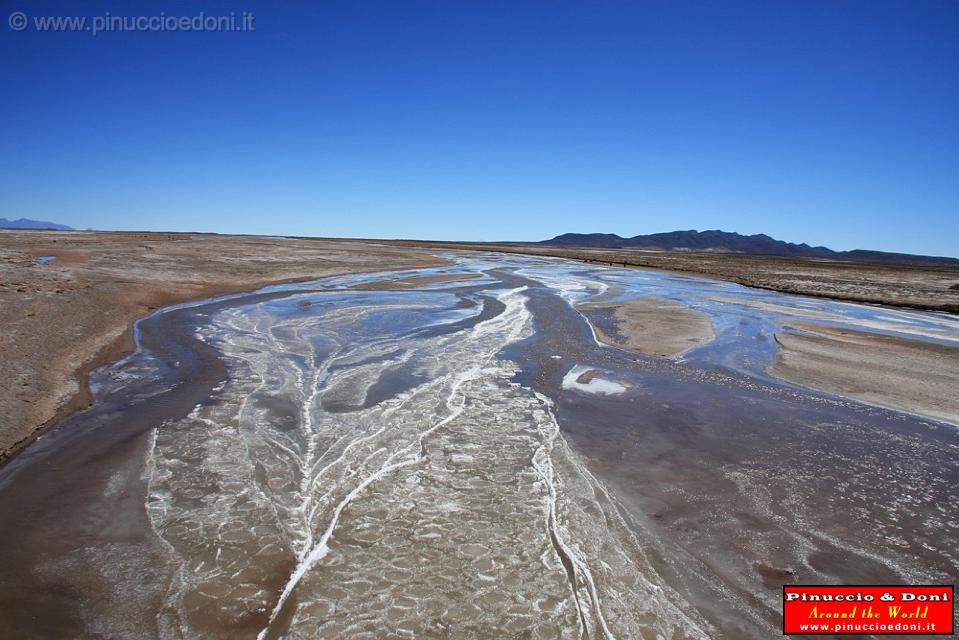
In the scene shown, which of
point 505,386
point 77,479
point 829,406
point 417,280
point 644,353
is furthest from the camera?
point 417,280

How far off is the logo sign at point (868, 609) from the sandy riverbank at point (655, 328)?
8334 millimetres

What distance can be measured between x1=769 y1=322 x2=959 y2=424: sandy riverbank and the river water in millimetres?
853

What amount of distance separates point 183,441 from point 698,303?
71.6 feet

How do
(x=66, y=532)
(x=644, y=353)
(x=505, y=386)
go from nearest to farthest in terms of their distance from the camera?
1. (x=66, y=532)
2. (x=505, y=386)
3. (x=644, y=353)

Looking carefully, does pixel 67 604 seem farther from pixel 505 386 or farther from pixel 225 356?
pixel 225 356

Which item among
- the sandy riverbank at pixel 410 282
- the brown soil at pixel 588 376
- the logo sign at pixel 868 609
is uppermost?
the sandy riverbank at pixel 410 282

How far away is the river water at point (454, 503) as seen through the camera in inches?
158

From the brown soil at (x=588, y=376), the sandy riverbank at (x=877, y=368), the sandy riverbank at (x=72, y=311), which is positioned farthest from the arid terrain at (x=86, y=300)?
the brown soil at (x=588, y=376)

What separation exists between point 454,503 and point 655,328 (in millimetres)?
12357

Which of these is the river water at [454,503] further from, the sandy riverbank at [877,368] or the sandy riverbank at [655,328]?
the sandy riverbank at [655,328]

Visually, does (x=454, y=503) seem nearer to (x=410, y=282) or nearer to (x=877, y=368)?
(x=877, y=368)

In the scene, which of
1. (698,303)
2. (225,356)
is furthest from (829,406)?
(698,303)

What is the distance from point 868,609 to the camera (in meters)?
4.22

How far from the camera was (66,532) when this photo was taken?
4.78 metres
